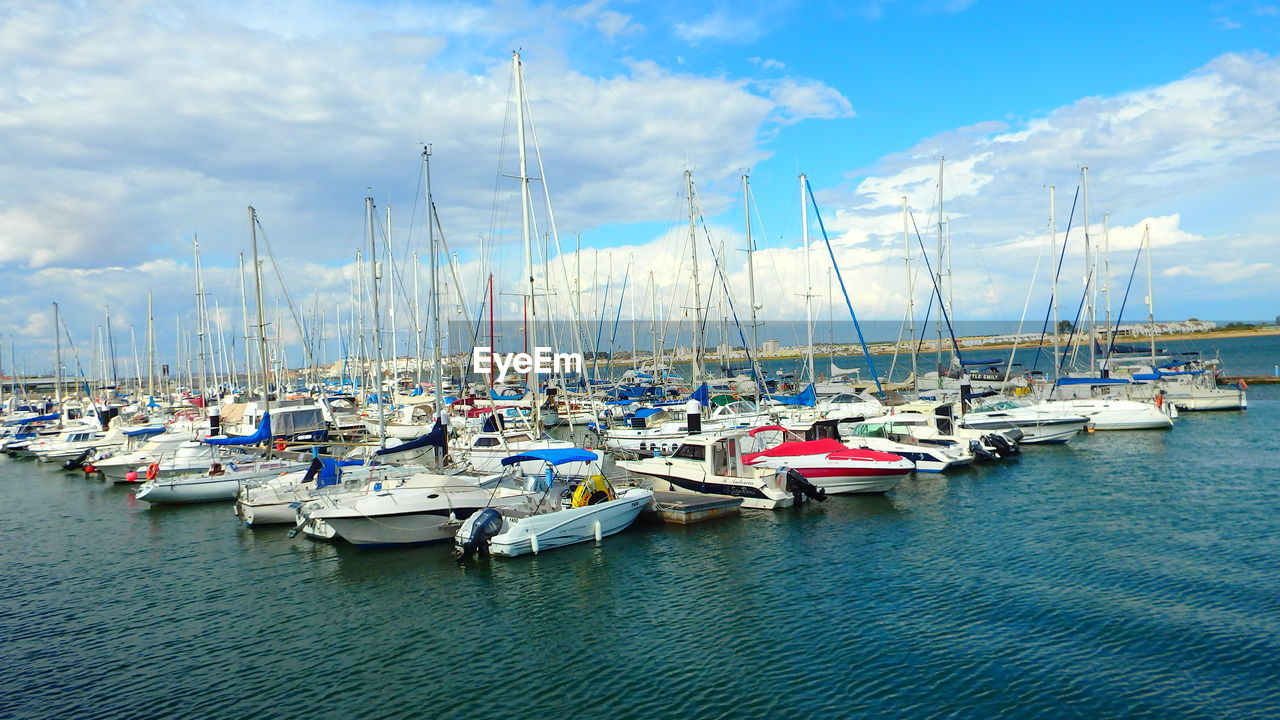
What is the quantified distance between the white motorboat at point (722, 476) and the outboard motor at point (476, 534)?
9.77 meters

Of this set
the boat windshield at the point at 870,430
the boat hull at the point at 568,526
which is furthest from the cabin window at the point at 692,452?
the boat windshield at the point at 870,430

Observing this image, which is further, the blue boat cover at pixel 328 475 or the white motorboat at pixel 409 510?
the blue boat cover at pixel 328 475

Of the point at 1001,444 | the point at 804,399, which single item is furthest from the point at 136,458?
the point at 1001,444

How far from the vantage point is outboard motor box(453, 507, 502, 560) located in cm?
2353

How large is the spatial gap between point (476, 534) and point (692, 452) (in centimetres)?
1161

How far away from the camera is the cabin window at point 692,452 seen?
32.1 metres

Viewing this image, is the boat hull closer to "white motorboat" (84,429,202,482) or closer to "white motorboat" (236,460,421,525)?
"white motorboat" (236,460,421,525)

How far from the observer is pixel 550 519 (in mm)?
24312

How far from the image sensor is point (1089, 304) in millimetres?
61375

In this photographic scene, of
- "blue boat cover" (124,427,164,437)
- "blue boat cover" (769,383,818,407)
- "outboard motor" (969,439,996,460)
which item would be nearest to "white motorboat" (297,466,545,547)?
"outboard motor" (969,439,996,460)

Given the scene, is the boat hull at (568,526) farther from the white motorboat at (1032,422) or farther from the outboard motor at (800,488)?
the white motorboat at (1032,422)

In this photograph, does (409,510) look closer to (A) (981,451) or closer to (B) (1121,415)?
(A) (981,451)

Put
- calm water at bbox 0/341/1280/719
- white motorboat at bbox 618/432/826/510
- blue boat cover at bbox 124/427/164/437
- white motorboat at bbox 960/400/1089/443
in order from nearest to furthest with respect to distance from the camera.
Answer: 1. calm water at bbox 0/341/1280/719
2. white motorboat at bbox 618/432/826/510
3. white motorboat at bbox 960/400/1089/443
4. blue boat cover at bbox 124/427/164/437

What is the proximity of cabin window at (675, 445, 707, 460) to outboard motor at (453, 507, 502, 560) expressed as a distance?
10.6 meters
